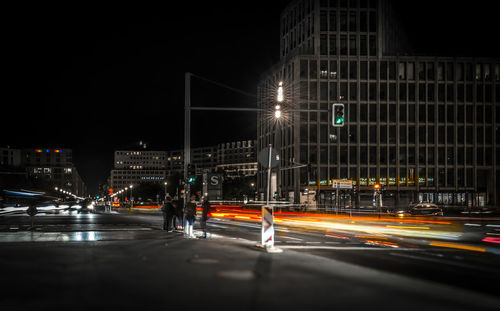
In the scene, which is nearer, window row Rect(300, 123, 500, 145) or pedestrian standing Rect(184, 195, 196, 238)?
pedestrian standing Rect(184, 195, 196, 238)

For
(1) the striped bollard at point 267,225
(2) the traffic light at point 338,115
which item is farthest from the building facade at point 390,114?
(1) the striped bollard at point 267,225

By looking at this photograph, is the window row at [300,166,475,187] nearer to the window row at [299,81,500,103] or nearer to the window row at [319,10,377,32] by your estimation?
the window row at [299,81,500,103]

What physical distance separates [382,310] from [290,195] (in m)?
76.4

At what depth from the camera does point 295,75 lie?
266ft

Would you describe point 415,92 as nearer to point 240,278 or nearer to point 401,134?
point 401,134

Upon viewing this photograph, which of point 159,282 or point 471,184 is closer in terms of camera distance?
point 159,282

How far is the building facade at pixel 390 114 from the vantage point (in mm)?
80688

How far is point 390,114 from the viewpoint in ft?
268

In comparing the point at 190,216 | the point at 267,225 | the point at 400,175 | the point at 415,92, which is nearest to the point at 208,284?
the point at 267,225

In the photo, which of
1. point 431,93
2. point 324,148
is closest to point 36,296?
point 324,148

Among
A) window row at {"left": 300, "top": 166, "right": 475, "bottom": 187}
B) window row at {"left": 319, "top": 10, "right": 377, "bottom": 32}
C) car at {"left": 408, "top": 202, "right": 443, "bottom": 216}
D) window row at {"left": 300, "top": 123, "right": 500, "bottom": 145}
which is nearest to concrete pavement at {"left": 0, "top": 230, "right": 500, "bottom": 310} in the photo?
car at {"left": 408, "top": 202, "right": 443, "bottom": 216}

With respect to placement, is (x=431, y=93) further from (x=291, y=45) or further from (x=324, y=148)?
(x=291, y=45)

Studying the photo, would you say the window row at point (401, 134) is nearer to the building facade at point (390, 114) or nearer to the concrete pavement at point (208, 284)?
the building facade at point (390, 114)

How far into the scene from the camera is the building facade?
265 feet
